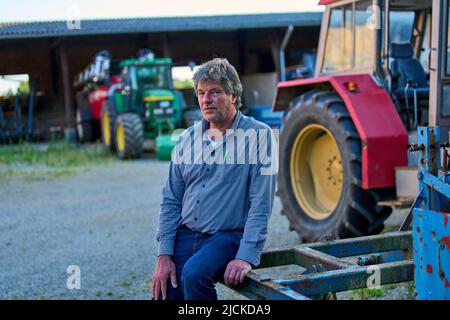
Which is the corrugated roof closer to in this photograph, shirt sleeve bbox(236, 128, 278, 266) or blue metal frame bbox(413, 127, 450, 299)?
shirt sleeve bbox(236, 128, 278, 266)

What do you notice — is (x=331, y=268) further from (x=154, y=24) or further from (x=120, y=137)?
(x=154, y=24)

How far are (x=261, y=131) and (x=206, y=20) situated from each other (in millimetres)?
16303

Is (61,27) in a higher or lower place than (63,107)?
higher

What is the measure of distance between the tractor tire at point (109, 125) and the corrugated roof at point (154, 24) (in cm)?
290

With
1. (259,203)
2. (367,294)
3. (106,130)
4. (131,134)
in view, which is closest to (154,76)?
(106,130)

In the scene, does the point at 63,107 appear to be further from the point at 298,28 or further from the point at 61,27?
the point at 298,28

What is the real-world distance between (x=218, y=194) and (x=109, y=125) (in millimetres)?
11298

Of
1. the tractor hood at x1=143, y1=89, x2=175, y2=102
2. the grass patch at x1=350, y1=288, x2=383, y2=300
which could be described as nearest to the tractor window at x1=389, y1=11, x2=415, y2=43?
the grass patch at x1=350, y1=288, x2=383, y2=300

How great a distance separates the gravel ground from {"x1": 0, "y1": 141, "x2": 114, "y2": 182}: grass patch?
2.32 ft

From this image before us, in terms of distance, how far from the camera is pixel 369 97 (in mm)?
5051

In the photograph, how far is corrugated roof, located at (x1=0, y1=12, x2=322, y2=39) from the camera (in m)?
16.2

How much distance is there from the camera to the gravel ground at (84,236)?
4.48 m

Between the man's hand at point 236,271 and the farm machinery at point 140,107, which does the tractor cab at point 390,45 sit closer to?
the man's hand at point 236,271
